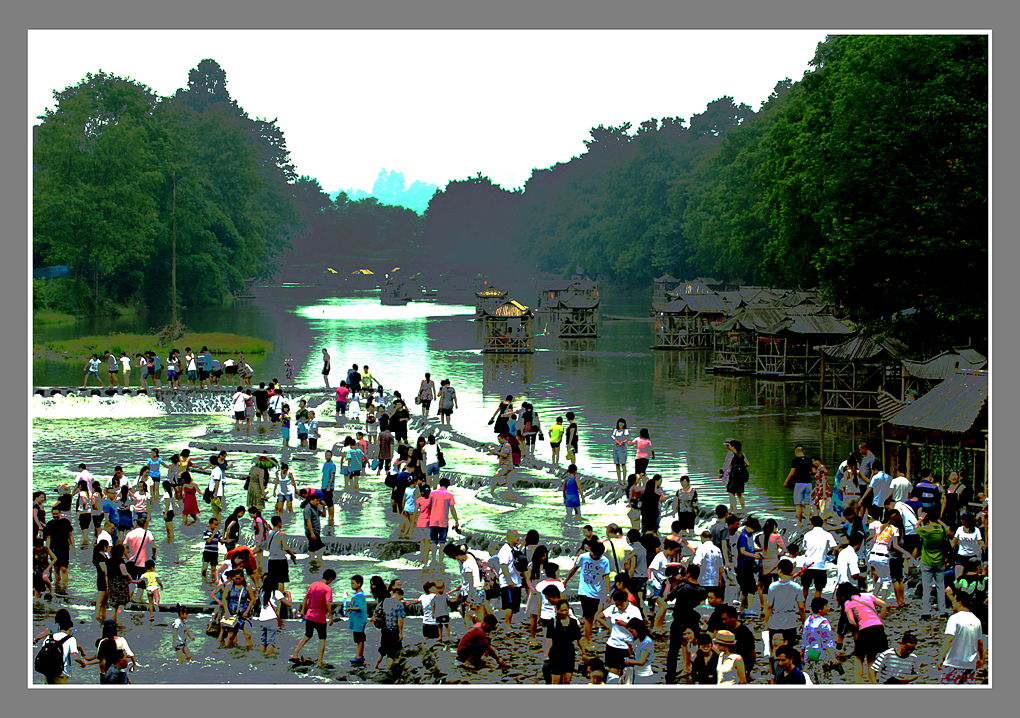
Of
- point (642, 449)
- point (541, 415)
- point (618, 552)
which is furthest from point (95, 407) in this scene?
point (618, 552)

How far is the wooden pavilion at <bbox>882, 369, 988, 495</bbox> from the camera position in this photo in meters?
23.7

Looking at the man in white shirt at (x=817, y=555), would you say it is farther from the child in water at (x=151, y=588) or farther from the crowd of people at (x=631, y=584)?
the child in water at (x=151, y=588)

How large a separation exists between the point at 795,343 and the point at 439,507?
121 feet

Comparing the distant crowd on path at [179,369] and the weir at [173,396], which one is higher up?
the distant crowd on path at [179,369]

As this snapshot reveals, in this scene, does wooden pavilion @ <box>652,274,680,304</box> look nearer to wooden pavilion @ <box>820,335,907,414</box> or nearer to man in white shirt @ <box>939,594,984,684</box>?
wooden pavilion @ <box>820,335,907,414</box>

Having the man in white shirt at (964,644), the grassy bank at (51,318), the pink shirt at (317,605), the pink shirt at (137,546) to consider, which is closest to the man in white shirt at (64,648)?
the pink shirt at (317,605)

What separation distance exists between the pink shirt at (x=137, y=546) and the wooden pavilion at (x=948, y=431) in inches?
565

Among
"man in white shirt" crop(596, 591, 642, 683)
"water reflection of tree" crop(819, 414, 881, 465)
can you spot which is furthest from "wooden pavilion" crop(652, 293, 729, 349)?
"man in white shirt" crop(596, 591, 642, 683)

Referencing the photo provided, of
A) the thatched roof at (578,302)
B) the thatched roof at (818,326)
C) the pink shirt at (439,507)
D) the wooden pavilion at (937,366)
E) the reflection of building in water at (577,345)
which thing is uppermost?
the thatched roof at (578,302)

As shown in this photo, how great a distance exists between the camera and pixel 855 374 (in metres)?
41.2

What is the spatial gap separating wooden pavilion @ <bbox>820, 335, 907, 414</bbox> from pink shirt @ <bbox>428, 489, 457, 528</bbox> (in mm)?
21068

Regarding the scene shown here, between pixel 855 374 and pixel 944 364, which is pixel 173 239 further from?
pixel 944 364

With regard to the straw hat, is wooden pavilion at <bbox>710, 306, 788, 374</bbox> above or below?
above

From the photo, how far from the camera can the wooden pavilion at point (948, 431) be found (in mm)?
23734
